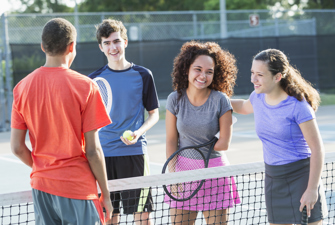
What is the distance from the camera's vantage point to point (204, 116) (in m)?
3.36

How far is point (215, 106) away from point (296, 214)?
84 centimetres

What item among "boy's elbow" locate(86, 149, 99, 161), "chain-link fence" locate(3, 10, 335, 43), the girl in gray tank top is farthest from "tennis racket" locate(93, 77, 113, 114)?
"chain-link fence" locate(3, 10, 335, 43)

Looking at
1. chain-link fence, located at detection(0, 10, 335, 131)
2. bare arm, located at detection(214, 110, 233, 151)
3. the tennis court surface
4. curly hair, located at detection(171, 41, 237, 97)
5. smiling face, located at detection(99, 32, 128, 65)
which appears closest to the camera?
the tennis court surface

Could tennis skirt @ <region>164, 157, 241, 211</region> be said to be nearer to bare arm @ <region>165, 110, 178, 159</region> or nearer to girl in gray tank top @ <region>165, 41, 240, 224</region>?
girl in gray tank top @ <region>165, 41, 240, 224</region>

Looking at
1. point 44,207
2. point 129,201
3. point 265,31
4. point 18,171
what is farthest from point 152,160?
point 265,31

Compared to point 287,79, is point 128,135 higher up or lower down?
lower down

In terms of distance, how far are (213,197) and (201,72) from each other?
82 cm

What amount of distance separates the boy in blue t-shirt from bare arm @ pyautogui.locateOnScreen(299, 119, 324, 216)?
→ 1131 mm

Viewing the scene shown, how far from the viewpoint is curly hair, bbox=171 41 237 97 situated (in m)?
3.42

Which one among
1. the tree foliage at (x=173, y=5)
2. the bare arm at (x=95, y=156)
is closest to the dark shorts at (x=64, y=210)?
the bare arm at (x=95, y=156)

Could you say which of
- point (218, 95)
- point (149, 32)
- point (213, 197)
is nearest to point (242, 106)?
point (218, 95)

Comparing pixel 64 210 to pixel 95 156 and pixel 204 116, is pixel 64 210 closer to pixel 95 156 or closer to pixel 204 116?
pixel 95 156

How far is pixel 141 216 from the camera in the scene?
3672 mm

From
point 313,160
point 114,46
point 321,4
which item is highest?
point 321,4
